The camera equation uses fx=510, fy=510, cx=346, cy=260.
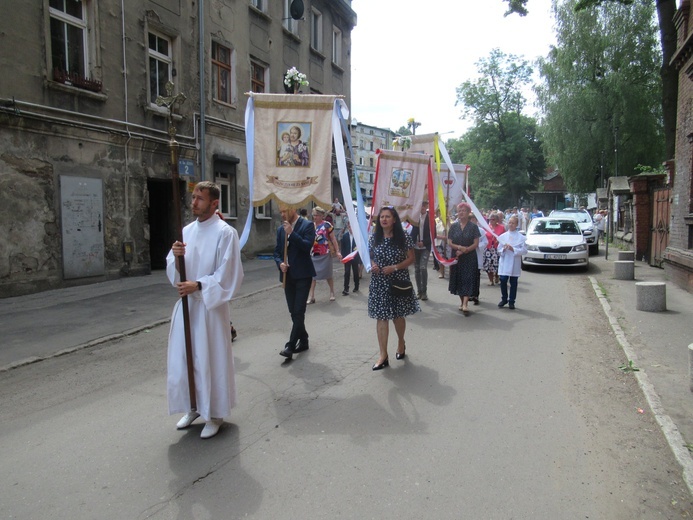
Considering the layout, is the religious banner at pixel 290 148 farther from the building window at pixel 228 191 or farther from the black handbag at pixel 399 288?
the building window at pixel 228 191

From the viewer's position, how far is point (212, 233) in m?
4.12

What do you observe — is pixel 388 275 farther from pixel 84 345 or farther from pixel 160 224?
pixel 160 224

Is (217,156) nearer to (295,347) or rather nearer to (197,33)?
(197,33)

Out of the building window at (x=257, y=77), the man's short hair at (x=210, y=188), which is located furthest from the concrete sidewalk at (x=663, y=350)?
the building window at (x=257, y=77)

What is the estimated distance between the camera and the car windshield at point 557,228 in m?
15.8

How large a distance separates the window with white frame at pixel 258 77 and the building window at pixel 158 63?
4226mm

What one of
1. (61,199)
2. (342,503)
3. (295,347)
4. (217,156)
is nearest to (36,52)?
(61,199)

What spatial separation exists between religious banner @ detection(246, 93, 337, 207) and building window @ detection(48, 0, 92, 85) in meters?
7.23

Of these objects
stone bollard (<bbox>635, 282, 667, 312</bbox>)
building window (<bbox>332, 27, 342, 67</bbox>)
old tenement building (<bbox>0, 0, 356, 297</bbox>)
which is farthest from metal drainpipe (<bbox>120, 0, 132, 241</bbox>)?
building window (<bbox>332, 27, 342, 67</bbox>)

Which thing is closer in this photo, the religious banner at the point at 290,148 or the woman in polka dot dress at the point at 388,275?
the woman in polka dot dress at the point at 388,275

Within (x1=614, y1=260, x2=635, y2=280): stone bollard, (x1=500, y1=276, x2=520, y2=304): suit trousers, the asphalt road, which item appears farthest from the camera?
(x1=614, y1=260, x2=635, y2=280): stone bollard

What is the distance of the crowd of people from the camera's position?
13.3ft

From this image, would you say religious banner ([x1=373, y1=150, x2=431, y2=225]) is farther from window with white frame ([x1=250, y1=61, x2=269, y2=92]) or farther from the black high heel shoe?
window with white frame ([x1=250, y1=61, x2=269, y2=92])

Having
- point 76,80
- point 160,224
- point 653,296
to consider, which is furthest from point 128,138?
point 653,296
